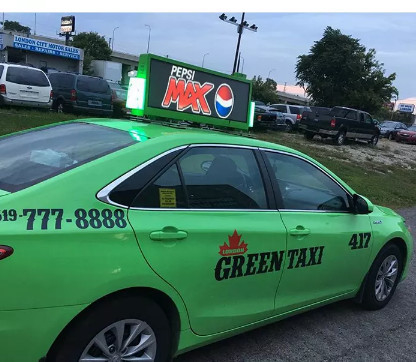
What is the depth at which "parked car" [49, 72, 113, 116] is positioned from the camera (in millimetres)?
16672

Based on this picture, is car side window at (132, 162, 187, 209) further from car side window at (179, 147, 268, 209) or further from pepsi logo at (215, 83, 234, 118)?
pepsi logo at (215, 83, 234, 118)

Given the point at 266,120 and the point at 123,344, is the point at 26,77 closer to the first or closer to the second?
the point at 266,120

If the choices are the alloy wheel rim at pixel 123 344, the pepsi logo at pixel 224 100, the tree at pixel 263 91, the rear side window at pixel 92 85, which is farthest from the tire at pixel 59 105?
the tree at pixel 263 91

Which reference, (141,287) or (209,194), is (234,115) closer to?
(209,194)

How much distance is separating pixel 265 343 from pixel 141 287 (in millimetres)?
1519

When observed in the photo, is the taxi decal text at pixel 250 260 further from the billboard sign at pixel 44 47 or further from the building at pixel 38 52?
the billboard sign at pixel 44 47

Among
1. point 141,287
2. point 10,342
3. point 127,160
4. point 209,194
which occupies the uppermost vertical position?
point 127,160

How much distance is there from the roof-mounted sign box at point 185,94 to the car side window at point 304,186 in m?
0.84

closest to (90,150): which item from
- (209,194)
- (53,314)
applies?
(209,194)

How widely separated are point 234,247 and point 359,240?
1516 millimetres

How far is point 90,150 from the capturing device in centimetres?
276

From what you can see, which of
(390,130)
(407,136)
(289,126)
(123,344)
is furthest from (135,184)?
(390,130)

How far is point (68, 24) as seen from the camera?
6669cm

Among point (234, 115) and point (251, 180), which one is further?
point (234, 115)
